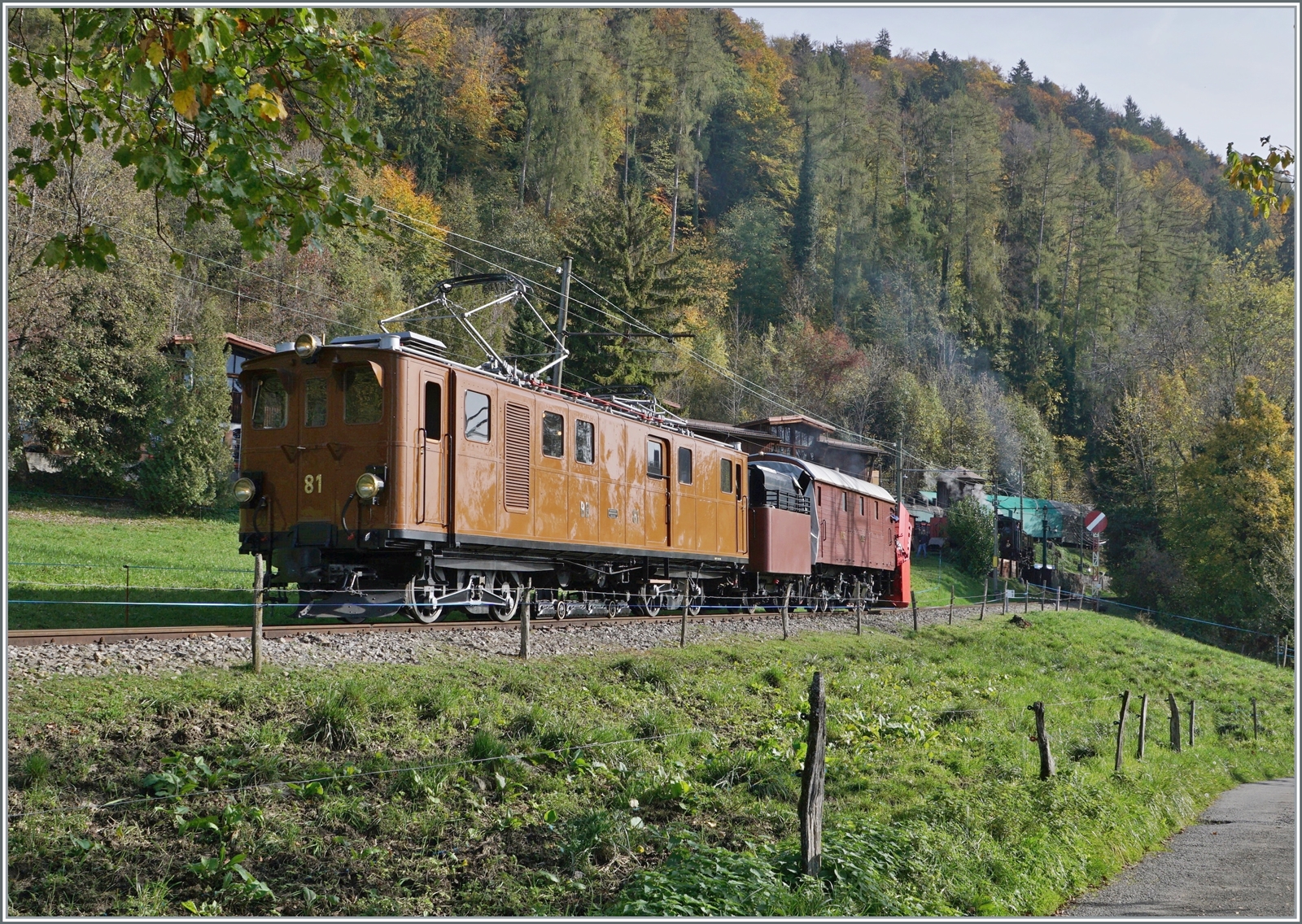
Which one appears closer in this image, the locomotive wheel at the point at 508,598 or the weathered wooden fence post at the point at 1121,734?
the weathered wooden fence post at the point at 1121,734

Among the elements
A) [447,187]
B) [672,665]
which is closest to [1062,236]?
[447,187]

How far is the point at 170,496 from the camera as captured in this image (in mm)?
29750

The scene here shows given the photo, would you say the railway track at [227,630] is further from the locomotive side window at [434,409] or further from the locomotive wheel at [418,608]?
the locomotive side window at [434,409]

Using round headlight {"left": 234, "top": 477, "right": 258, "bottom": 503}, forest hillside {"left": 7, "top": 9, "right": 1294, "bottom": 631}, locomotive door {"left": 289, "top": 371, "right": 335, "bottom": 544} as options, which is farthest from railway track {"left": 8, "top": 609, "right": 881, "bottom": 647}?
forest hillside {"left": 7, "top": 9, "right": 1294, "bottom": 631}

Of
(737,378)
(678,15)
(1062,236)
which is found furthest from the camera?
(1062,236)

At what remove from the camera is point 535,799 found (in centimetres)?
877

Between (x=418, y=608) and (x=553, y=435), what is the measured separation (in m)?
3.32

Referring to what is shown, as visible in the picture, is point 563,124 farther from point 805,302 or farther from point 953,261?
point 953,261

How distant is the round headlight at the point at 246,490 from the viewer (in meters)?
13.7

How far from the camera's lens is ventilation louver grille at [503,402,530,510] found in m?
14.6

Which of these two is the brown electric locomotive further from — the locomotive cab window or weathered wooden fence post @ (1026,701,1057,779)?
weathered wooden fence post @ (1026,701,1057,779)

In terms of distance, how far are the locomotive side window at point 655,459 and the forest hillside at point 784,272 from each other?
20.6ft

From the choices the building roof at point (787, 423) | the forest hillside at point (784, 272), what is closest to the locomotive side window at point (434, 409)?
the forest hillside at point (784, 272)

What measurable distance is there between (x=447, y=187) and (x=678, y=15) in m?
30.1
